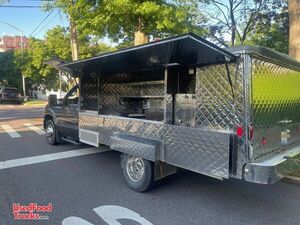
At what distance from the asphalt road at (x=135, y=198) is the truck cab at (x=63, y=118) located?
141 centimetres

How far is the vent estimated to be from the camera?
21.0 feet

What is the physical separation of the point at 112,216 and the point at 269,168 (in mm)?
2096

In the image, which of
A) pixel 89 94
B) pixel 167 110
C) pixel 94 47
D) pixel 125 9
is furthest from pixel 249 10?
pixel 94 47

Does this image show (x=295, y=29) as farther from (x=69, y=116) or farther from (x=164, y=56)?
(x=69, y=116)

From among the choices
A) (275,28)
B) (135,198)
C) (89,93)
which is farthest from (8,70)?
(135,198)

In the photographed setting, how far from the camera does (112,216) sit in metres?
4.16

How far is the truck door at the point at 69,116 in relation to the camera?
24.9 feet

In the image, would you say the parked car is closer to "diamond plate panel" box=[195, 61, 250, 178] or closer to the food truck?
the food truck

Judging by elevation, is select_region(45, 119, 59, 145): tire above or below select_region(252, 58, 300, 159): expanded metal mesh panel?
below

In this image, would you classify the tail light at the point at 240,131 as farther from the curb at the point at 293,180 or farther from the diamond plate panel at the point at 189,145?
the curb at the point at 293,180

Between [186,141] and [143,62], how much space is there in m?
1.70

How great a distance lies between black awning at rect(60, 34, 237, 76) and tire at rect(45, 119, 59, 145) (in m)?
3.00

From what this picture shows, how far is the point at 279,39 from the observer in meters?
14.9

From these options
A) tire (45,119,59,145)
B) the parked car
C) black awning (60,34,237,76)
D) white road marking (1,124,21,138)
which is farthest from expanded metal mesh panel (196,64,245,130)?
the parked car
